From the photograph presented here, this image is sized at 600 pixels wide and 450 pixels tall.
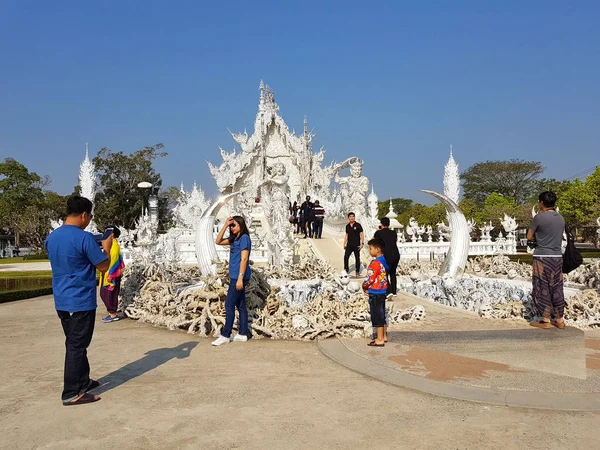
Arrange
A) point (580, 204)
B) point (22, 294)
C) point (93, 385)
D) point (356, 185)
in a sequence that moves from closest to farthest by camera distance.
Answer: point (93, 385)
point (22, 294)
point (356, 185)
point (580, 204)

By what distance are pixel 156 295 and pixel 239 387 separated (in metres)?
4.13

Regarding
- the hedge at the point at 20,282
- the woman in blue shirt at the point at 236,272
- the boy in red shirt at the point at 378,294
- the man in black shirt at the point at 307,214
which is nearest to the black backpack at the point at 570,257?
the boy in red shirt at the point at 378,294

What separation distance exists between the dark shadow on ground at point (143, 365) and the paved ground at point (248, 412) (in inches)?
0.8

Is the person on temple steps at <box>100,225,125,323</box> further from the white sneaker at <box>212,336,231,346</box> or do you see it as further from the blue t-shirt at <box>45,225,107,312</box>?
the blue t-shirt at <box>45,225,107,312</box>

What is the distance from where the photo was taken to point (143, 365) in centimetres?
525

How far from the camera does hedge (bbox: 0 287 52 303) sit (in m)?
10.9

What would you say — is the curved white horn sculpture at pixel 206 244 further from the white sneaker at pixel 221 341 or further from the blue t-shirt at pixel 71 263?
the blue t-shirt at pixel 71 263

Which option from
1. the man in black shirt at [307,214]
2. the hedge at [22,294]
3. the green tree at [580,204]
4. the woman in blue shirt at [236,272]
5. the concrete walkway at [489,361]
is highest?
the green tree at [580,204]

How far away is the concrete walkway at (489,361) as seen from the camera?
4094mm

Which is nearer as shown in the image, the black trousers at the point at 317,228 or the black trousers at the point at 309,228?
the black trousers at the point at 309,228

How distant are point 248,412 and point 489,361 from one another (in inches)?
107

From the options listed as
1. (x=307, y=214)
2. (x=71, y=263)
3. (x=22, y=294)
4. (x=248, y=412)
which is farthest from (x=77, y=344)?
(x=307, y=214)

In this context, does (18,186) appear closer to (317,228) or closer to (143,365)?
(317,228)

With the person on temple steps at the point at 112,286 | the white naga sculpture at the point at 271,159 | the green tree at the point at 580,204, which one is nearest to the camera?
the person on temple steps at the point at 112,286
